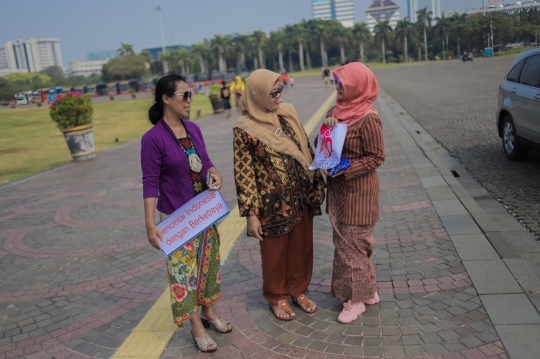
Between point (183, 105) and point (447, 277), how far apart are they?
2.48m

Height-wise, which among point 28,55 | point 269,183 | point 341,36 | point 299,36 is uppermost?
point 299,36

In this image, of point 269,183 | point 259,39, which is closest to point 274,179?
point 269,183

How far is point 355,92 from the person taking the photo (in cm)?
322

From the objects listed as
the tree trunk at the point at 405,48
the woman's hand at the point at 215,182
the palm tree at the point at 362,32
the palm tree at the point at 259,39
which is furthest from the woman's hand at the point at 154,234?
the palm tree at the point at 259,39

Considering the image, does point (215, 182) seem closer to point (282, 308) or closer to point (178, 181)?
point (178, 181)

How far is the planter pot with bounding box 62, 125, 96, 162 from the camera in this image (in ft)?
40.2

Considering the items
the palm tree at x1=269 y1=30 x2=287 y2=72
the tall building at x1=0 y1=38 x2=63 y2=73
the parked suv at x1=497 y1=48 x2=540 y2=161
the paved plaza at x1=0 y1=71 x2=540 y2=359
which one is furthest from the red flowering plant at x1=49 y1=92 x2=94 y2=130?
the palm tree at x1=269 y1=30 x2=287 y2=72

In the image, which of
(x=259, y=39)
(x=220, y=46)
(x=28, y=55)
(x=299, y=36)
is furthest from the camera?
(x=299, y=36)

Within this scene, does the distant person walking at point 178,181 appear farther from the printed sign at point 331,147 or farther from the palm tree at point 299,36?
the palm tree at point 299,36

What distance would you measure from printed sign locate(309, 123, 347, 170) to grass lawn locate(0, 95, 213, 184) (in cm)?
944

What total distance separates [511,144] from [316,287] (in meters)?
5.28

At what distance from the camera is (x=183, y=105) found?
3156 mm

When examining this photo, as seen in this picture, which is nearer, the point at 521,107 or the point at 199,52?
the point at 521,107

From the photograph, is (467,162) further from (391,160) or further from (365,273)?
(365,273)
